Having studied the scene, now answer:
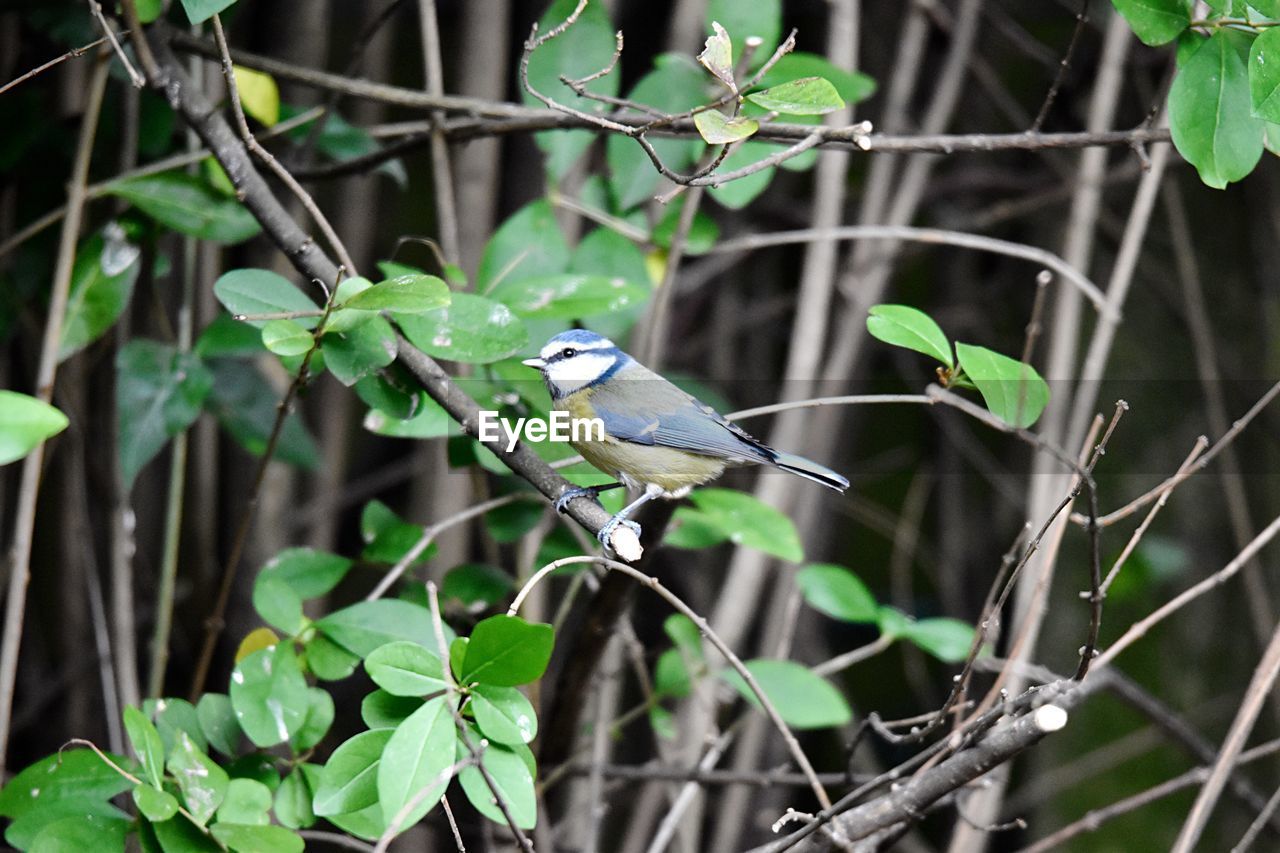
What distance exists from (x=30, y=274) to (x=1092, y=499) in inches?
56.5

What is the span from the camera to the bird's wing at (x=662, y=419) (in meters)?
1.57

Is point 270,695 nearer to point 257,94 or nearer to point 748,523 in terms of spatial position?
point 748,523

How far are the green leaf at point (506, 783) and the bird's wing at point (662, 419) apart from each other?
0.69 meters

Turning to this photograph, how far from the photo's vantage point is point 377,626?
47.6 inches

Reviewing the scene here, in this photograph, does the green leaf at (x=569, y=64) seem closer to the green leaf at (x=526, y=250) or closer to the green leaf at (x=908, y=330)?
the green leaf at (x=526, y=250)

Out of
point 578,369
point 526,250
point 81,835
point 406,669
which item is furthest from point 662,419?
point 81,835

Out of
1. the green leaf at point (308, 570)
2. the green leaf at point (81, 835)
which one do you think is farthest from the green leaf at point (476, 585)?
the green leaf at point (81, 835)

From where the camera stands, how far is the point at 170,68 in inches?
51.9

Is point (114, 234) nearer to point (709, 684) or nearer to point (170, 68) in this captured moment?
point (170, 68)

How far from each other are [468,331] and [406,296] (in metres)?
0.21

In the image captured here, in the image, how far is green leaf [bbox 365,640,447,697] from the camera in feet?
2.97

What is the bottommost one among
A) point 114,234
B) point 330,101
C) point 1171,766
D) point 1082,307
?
point 1171,766

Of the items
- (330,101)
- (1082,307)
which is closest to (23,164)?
(330,101)

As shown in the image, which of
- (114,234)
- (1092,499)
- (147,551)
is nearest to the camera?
(1092,499)
